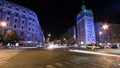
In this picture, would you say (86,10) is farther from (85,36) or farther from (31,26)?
(31,26)

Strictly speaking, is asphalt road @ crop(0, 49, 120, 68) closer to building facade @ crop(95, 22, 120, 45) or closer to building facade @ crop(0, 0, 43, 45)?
building facade @ crop(0, 0, 43, 45)

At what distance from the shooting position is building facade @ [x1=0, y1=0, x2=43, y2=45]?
81981 millimetres

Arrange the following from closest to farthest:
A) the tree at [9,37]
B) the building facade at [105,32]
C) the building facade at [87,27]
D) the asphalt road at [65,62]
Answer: the asphalt road at [65,62]
the tree at [9,37]
the building facade at [87,27]
the building facade at [105,32]

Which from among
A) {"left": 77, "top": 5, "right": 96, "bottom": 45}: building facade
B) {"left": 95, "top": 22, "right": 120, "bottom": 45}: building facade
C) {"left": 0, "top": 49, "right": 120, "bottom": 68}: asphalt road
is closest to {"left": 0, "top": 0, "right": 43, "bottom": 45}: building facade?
{"left": 77, "top": 5, "right": 96, "bottom": 45}: building facade

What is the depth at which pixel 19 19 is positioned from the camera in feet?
294

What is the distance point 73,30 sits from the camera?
191375mm

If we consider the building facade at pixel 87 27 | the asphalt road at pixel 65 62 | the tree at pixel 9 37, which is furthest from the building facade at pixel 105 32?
the asphalt road at pixel 65 62

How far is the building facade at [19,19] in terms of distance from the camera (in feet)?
269

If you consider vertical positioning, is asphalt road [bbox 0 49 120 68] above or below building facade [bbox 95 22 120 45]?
below

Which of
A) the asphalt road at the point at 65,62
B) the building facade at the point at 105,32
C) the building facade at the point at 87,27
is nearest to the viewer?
the asphalt road at the point at 65,62

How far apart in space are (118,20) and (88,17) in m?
32.9

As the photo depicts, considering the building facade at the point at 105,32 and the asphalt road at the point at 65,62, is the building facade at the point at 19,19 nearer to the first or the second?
the asphalt road at the point at 65,62

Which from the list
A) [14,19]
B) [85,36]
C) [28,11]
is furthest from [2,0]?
[85,36]

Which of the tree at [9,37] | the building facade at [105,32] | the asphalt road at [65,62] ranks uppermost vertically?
the building facade at [105,32]
